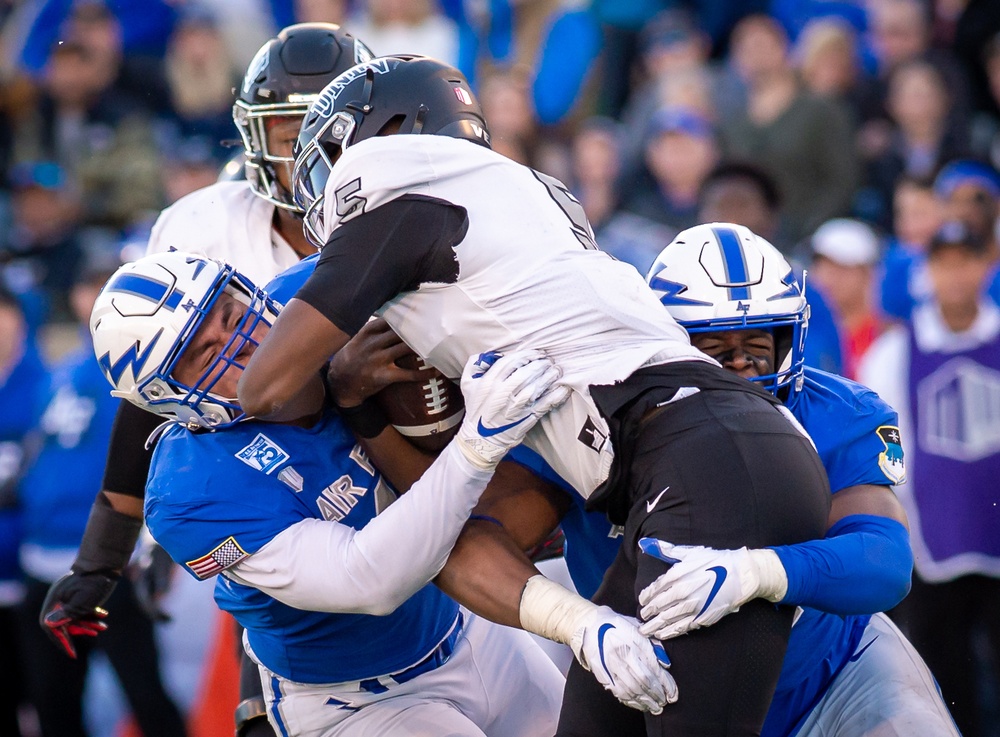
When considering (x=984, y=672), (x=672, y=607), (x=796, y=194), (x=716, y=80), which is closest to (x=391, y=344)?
(x=672, y=607)

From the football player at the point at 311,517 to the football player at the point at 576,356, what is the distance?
13 centimetres

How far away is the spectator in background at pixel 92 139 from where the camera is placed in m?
10.1

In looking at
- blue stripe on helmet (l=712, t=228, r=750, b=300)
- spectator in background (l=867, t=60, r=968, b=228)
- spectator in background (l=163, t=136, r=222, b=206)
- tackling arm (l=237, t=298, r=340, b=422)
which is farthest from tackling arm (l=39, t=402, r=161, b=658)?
spectator in background (l=867, t=60, r=968, b=228)

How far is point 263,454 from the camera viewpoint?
3.56 meters

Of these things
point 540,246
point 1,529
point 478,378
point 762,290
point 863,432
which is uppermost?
point 540,246

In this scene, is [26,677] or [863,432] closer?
[863,432]

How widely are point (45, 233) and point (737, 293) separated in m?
7.27

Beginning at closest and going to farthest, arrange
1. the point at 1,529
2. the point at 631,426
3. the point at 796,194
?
the point at 631,426, the point at 1,529, the point at 796,194

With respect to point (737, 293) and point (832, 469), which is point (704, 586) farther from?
point (737, 293)

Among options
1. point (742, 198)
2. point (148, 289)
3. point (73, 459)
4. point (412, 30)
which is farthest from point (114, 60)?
point (148, 289)

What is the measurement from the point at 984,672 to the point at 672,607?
13.2ft

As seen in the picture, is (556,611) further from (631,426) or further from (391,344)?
(391,344)

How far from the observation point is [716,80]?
9.56 m

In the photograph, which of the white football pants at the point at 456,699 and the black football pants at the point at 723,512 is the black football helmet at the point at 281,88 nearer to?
the white football pants at the point at 456,699
